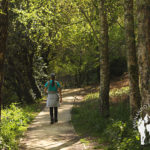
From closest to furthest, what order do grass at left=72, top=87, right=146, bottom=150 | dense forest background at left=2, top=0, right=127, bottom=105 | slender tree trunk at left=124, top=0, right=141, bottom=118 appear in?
grass at left=72, top=87, right=146, bottom=150 → slender tree trunk at left=124, top=0, right=141, bottom=118 → dense forest background at left=2, top=0, right=127, bottom=105

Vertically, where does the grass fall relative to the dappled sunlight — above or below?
above

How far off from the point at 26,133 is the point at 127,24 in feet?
16.5

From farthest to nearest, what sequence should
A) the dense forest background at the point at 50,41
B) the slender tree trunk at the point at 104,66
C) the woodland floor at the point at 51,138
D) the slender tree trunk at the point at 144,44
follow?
the dense forest background at the point at 50,41
the slender tree trunk at the point at 104,66
the woodland floor at the point at 51,138
the slender tree trunk at the point at 144,44

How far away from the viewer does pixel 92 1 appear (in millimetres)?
10930

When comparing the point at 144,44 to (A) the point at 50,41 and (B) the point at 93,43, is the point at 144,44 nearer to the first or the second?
(A) the point at 50,41

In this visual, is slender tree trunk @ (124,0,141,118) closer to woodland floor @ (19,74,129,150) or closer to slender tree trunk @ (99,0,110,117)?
woodland floor @ (19,74,129,150)

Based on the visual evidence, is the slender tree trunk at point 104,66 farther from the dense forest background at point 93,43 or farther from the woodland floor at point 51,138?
the woodland floor at point 51,138

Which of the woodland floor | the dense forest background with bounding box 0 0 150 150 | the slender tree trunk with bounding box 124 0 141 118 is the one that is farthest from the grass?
the slender tree trunk with bounding box 124 0 141 118

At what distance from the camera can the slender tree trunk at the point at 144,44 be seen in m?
4.84

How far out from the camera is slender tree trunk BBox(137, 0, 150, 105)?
4.84 metres

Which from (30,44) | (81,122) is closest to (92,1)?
(81,122)

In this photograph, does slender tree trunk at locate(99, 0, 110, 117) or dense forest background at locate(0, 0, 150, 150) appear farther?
slender tree trunk at locate(99, 0, 110, 117)

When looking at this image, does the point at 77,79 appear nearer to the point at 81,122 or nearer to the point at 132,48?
the point at 81,122

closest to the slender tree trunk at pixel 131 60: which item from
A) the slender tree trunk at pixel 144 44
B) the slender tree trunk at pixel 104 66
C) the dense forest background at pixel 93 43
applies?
the dense forest background at pixel 93 43
